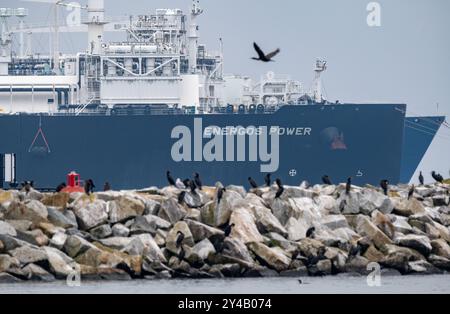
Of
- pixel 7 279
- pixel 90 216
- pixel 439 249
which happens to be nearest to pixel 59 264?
pixel 7 279

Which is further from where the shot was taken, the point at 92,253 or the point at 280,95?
the point at 280,95

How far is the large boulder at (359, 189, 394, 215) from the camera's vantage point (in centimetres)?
3488

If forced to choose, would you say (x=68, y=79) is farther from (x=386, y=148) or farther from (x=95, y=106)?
(x=386, y=148)

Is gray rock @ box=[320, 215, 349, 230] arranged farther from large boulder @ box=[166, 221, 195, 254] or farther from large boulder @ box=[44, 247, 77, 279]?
large boulder @ box=[44, 247, 77, 279]

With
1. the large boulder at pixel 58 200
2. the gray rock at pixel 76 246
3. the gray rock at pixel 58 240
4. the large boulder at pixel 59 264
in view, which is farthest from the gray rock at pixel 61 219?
the large boulder at pixel 59 264

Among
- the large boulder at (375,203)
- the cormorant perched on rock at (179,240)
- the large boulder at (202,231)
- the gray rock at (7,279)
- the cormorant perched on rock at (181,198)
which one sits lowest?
the gray rock at (7,279)

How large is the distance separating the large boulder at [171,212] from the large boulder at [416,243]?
171 inches

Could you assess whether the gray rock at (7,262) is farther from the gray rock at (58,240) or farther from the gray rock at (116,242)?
the gray rock at (116,242)

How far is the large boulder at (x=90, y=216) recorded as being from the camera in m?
32.5

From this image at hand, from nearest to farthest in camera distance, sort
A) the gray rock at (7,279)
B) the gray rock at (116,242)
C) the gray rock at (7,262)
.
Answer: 1. the gray rock at (7,279)
2. the gray rock at (7,262)
3. the gray rock at (116,242)
